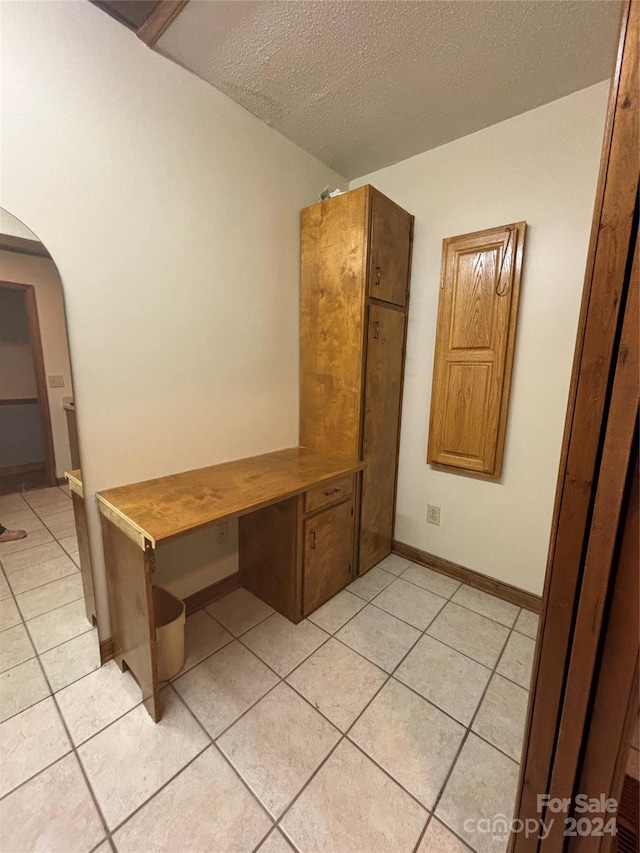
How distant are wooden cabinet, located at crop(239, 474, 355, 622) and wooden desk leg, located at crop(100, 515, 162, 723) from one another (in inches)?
25.7

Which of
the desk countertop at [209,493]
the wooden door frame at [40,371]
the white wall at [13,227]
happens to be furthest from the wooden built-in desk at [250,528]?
the white wall at [13,227]

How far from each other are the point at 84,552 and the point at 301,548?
3.04 feet

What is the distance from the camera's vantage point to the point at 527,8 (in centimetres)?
118

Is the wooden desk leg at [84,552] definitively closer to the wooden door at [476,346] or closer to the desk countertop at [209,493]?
the desk countertop at [209,493]

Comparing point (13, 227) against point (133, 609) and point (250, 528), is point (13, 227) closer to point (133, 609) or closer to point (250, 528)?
point (133, 609)

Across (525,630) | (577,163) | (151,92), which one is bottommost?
(525,630)

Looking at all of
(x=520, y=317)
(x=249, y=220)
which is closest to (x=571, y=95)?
(x=520, y=317)

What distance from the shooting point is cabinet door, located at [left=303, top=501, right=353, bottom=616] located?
1.72 meters

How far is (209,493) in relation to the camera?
56.2 inches

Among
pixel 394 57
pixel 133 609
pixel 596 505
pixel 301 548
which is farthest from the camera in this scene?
pixel 301 548

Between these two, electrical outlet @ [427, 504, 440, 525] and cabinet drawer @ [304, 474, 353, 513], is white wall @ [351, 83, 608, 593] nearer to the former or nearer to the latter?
electrical outlet @ [427, 504, 440, 525]

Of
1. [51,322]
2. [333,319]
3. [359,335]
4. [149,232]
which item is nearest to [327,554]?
[359,335]

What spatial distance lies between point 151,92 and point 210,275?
683 millimetres

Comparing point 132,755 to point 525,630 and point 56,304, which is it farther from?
point 525,630
